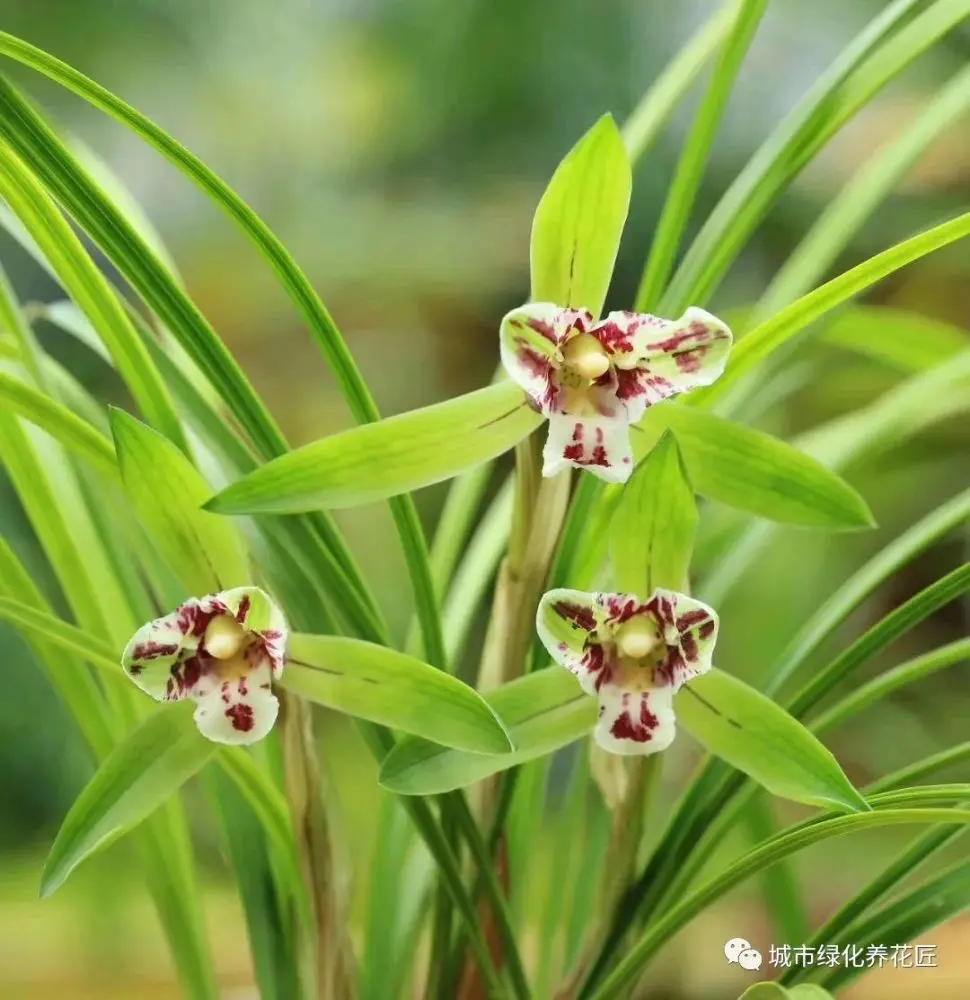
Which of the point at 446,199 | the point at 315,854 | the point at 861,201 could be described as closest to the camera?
the point at 315,854

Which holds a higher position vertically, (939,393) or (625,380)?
(939,393)

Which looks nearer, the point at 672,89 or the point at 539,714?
the point at 539,714

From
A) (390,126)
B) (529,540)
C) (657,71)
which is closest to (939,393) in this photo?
(529,540)

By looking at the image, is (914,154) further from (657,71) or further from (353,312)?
(353,312)

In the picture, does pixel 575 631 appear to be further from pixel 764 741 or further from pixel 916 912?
pixel 916 912

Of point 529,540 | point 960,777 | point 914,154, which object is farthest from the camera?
point 960,777

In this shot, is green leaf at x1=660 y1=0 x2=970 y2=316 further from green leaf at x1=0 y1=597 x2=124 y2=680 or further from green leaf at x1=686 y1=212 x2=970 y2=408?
green leaf at x1=0 y1=597 x2=124 y2=680

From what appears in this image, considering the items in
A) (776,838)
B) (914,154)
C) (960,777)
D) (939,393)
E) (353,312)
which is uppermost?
(353,312)

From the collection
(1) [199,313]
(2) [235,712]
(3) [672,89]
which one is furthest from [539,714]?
(3) [672,89]
